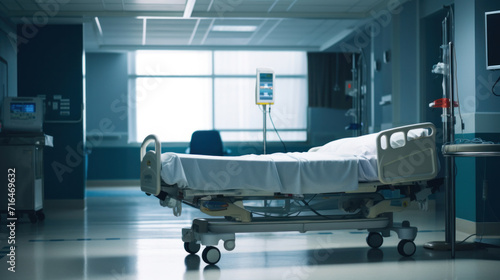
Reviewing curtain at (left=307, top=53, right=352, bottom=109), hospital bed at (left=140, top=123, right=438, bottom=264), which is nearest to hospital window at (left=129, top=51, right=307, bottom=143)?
curtain at (left=307, top=53, right=352, bottom=109)

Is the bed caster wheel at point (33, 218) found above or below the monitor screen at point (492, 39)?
below

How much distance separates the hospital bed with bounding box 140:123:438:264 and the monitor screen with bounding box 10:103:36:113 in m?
2.84

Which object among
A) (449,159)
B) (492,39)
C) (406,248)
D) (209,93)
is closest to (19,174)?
(406,248)

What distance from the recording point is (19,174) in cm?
584

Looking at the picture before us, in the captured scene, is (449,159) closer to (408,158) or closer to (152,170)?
(408,158)

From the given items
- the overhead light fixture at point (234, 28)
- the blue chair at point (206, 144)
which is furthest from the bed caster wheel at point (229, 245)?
the overhead light fixture at point (234, 28)

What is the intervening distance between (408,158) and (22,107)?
4137 millimetres

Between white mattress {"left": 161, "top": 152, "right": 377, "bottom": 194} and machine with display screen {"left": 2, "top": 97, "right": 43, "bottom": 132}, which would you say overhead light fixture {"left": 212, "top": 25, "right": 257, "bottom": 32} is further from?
white mattress {"left": 161, "top": 152, "right": 377, "bottom": 194}

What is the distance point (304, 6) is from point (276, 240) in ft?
11.1

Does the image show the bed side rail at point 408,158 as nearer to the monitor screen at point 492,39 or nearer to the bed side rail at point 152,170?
the monitor screen at point 492,39

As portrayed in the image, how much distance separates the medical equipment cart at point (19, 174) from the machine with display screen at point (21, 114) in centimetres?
28

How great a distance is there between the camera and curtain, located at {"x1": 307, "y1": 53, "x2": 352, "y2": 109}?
11.1 meters

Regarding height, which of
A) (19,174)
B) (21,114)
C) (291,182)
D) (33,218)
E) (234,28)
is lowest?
(33,218)

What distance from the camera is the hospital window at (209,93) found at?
11.3 metres
